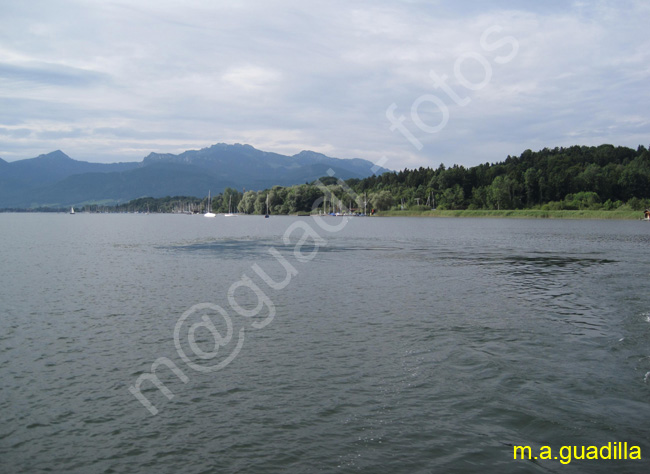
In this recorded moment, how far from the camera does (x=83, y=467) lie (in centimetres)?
914

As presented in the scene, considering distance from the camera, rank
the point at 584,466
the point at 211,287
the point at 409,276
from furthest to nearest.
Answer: the point at 409,276 < the point at 211,287 < the point at 584,466

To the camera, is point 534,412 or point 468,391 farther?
point 468,391

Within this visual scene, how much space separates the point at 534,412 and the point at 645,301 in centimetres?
1764

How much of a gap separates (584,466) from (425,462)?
2.94 metres

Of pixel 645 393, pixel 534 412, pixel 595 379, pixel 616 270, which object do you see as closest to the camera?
pixel 534 412

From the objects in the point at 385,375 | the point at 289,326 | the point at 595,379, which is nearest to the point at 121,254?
the point at 289,326

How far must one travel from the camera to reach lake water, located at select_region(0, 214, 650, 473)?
9.66 metres

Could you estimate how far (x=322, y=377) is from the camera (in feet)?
44.4

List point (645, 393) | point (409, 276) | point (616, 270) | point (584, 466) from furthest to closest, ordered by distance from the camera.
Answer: point (616, 270) < point (409, 276) < point (645, 393) < point (584, 466)

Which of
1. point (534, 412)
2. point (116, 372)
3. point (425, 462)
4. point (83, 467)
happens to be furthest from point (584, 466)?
point (116, 372)

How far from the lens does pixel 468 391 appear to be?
12609 millimetres

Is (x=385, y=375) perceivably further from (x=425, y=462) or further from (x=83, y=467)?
(x=83, y=467)

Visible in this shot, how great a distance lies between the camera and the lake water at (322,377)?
31.7 ft

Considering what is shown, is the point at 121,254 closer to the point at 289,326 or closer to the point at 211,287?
the point at 211,287
